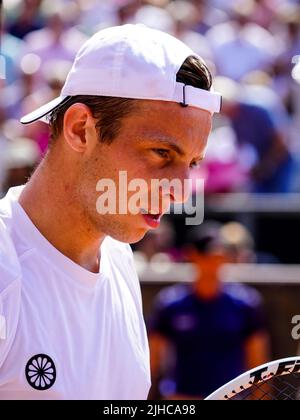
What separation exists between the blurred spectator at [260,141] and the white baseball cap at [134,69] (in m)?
5.43

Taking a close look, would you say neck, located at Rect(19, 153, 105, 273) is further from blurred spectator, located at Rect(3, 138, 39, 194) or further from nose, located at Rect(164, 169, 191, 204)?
blurred spectator, located at Rect(3, 138, 39, 194)

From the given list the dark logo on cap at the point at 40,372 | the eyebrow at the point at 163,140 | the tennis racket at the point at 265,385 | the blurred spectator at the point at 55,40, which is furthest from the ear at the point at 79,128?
the blurred spectator at the point at 55,40

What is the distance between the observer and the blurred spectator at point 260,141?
317 inches

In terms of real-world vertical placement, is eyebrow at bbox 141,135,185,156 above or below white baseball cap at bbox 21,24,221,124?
below

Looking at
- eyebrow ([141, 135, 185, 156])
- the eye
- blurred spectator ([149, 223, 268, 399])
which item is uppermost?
blurred spectator ([149, 223, 268, 399])

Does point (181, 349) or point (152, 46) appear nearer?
point (152, 46)

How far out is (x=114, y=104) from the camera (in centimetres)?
250

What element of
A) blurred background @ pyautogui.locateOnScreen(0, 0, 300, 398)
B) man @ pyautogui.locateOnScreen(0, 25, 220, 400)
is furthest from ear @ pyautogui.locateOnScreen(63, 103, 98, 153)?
blurred background @ pyautogui.locateOnScreen(0, 0, 300, 398)

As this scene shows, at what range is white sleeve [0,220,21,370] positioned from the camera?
2283 mm

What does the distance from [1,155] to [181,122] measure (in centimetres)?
524

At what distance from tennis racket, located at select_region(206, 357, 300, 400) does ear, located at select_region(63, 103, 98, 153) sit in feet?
2.43

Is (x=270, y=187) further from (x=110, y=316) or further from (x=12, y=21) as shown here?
(x=110, y=316)

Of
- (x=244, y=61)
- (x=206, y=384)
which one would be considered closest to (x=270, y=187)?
(x=244, y=61)

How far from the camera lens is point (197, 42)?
30.3 feet
